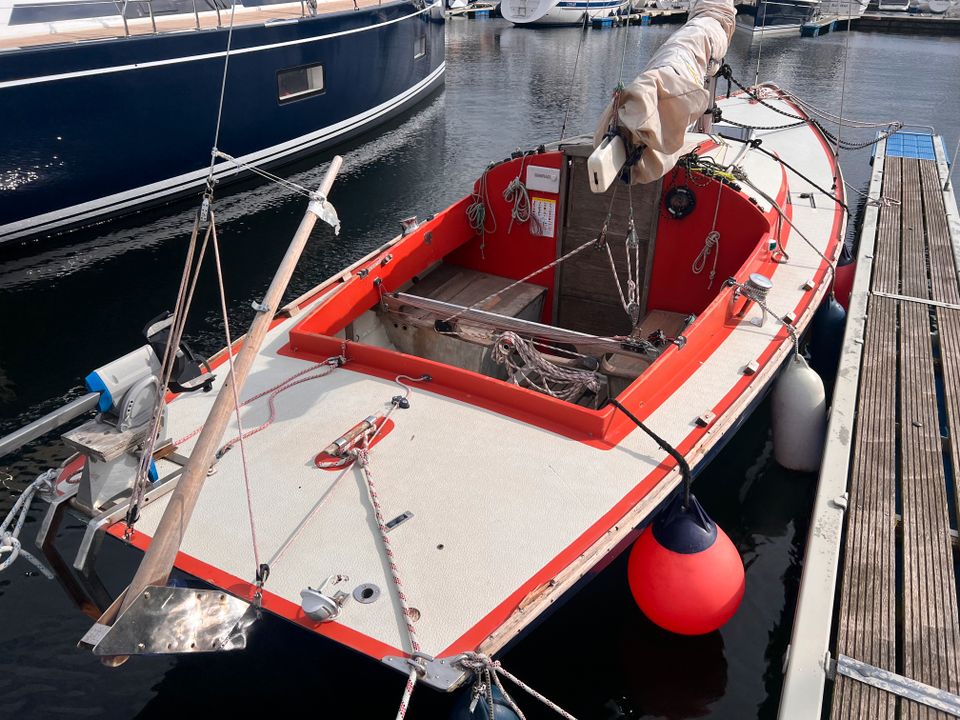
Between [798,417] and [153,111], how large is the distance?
10.00 metres

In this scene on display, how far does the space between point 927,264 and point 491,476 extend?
6.98 metres

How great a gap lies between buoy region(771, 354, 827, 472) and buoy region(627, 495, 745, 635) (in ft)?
7.21

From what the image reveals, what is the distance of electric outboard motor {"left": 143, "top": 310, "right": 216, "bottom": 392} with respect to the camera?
3799 millimetres

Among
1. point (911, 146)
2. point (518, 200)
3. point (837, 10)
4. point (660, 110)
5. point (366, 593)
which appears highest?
point (837, 10)

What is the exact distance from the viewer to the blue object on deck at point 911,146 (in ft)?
42.1

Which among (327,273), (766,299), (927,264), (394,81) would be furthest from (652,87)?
(394,81)

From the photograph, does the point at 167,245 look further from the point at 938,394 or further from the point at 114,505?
the point at 938,394

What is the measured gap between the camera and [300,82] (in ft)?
46.9

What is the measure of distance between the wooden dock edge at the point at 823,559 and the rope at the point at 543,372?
1.75 metres

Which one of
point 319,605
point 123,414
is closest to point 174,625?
point 319,605

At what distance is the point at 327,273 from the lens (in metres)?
10.4

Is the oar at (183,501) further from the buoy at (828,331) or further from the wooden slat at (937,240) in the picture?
the wooden slat at (937,240)

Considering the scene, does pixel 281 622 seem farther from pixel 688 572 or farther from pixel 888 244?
pixel 888 244

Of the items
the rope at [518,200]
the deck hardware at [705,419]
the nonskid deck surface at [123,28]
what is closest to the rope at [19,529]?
the deck hardware at [705,419]
